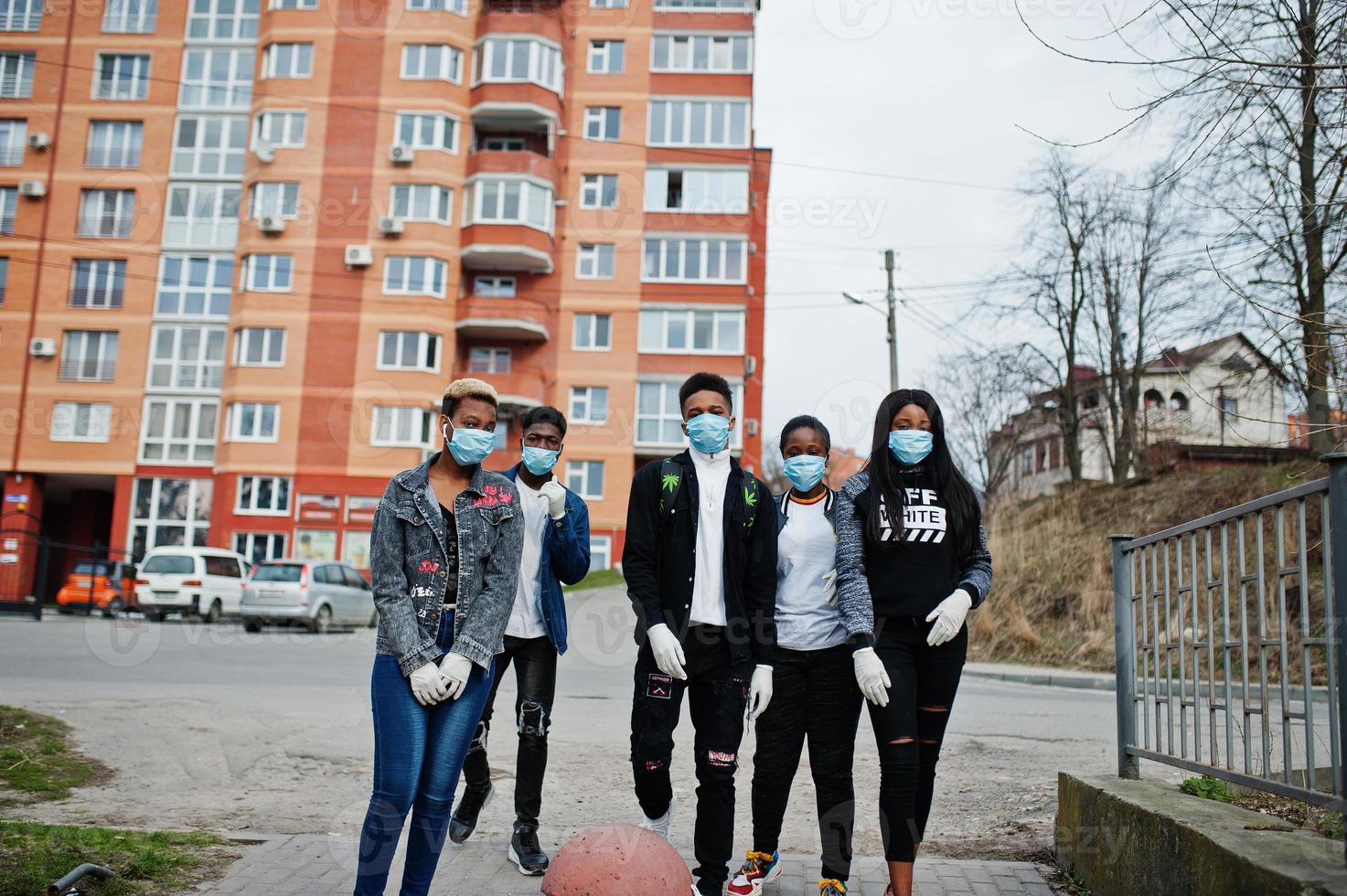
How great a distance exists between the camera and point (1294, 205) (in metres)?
5.33

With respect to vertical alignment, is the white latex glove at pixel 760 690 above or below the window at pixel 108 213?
below

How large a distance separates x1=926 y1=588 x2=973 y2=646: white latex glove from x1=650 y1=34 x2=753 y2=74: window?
3998cm

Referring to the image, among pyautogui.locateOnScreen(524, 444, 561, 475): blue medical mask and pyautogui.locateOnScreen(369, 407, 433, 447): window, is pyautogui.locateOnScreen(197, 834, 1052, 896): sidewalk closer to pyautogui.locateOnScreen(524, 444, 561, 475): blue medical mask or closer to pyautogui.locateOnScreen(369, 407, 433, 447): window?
pyautogui.locateOnScreen(524, 444, 561, 475): blue medical mask

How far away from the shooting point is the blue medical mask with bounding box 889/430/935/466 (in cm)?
457

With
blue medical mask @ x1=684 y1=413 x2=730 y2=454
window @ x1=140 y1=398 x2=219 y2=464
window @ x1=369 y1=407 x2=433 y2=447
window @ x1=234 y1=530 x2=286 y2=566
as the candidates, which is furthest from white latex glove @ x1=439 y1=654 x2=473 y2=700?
window @ x1=140 y1=398 x2=219 y2=464

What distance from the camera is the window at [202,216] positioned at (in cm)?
4069

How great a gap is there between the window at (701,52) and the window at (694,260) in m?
6.79

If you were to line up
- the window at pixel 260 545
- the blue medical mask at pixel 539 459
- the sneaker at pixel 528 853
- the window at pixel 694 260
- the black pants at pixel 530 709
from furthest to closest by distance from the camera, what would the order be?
the window at pixel 694 260 < the window at pixel 260 545 < the blue medical mask at pixel 539 459 < the black pants at pixel 530 709 < the sneaker at pixel 528 853

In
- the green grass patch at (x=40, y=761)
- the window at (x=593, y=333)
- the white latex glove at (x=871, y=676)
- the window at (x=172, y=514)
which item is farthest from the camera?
the window at (x=593, y=333)

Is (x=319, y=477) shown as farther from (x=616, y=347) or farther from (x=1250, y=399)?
(x=1250, y=399)

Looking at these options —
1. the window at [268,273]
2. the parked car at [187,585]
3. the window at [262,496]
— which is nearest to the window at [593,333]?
the window at [268,273]

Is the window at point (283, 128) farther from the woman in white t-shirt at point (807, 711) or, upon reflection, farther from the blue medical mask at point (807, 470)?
the woman in white t-shirt at point (807, 711)

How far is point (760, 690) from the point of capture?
438 cm

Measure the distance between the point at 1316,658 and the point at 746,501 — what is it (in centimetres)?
218
